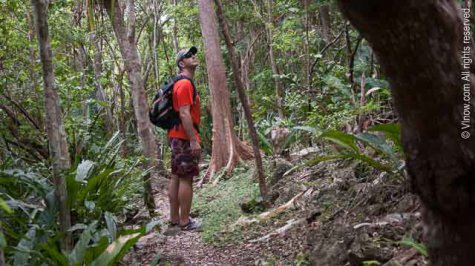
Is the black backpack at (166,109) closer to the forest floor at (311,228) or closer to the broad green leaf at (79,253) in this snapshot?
the forest floor at (311,228)

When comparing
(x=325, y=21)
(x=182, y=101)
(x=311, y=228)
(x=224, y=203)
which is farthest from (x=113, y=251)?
(x=325, y=21)

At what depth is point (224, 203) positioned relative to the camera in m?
6.14

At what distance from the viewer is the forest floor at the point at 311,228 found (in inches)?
119

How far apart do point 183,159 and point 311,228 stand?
170 cm

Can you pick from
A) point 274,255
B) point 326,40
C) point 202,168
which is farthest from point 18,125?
point 326,40

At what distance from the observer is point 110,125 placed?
392 inches

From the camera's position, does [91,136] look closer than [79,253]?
No

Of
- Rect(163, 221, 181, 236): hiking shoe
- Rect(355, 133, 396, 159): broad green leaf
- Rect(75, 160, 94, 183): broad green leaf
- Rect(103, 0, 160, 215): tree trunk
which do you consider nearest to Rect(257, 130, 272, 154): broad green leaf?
Rect(103, 0, 160, 215): tree trunk

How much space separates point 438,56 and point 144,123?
534 centimetres

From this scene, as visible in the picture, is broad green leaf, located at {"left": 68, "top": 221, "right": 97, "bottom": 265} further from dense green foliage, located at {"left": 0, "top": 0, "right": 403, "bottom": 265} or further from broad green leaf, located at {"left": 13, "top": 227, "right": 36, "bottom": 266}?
broad green leaf, located at {"left": 13, "top": 227, "right": 36, "bottom": 266}

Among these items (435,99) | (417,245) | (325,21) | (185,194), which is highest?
(325,21)

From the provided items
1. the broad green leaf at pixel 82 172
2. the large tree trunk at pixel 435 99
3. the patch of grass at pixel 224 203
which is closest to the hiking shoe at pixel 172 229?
the patch of grass at pixel 224 203

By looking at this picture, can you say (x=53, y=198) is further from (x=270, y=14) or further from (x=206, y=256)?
(x=270, y=14)

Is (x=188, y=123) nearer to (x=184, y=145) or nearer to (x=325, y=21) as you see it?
(x=184, y=145)
